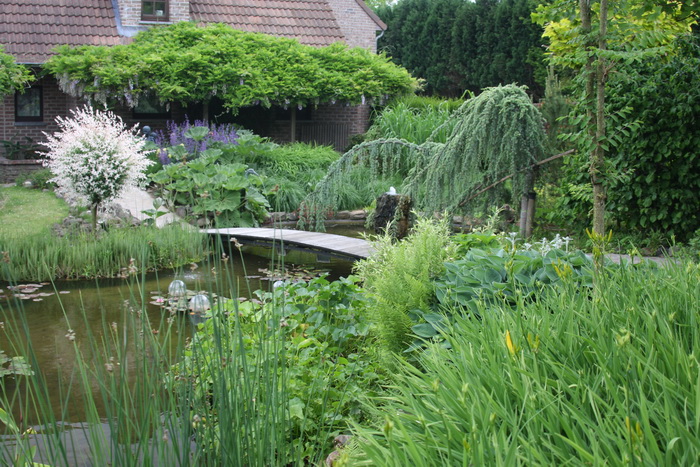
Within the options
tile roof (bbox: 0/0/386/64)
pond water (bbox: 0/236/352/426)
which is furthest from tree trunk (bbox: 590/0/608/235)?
tile roof (bbox: 0/0/386/64)

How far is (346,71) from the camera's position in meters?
15.9

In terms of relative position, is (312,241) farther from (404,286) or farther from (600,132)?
(404,286)

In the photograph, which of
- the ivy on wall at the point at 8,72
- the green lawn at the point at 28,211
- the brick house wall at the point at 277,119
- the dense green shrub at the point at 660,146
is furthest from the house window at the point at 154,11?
the dense green shrub at the point at 660,146

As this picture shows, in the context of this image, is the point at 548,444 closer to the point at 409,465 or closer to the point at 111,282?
the point at 409,465

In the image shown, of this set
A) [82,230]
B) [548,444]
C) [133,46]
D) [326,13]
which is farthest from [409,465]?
[326,13]

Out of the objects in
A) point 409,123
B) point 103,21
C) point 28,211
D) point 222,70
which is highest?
point 103,21

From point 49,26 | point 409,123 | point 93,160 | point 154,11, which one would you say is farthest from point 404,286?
point 154,11

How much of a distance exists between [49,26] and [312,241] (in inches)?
411

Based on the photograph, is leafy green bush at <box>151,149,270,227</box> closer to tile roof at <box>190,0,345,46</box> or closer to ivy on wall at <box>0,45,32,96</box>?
ivy on wall at <box>0,45,32,96</box>

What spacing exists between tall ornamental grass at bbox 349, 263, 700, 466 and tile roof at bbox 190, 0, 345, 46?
615 inches

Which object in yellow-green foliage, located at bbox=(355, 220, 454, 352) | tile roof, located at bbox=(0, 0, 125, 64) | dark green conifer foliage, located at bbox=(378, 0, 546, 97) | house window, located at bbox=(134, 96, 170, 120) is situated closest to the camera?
yellow-green foliage, located at bbox=(355, 220, 454, 352)

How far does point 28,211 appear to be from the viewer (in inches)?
404

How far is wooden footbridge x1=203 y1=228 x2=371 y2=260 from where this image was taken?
7.43 metres

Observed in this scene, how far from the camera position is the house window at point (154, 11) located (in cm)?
1591
